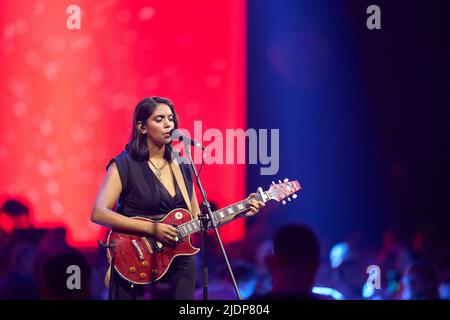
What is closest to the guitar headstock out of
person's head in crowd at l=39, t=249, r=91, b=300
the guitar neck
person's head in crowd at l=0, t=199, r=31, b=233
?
the guitar neck

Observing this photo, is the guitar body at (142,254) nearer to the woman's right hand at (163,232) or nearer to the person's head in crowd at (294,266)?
the woman's right hand at (163,232)

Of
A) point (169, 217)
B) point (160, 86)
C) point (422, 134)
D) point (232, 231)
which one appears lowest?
point (232, 231)

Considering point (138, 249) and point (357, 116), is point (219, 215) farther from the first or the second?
point (357, 116)

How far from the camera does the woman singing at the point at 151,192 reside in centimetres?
348

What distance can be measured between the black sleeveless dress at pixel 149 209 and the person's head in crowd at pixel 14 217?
2568 millimetres

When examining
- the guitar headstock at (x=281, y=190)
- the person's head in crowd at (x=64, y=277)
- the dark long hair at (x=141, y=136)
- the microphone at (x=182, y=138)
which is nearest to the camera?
the person's head in crowd at (x=64, y=277)

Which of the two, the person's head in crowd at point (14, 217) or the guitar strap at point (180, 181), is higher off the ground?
the guitar strap at point (180, 181)

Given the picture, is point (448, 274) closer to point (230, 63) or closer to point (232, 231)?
point (232, 231)

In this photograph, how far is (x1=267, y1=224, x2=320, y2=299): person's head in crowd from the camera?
2307 mm

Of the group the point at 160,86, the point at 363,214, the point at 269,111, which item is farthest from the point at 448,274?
the point at 160,86

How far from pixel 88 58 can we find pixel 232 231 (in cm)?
220

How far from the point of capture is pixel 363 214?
6.56 metres

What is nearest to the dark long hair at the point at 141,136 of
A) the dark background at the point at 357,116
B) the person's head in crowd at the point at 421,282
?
the person's head in crowd at the point at 421,282
